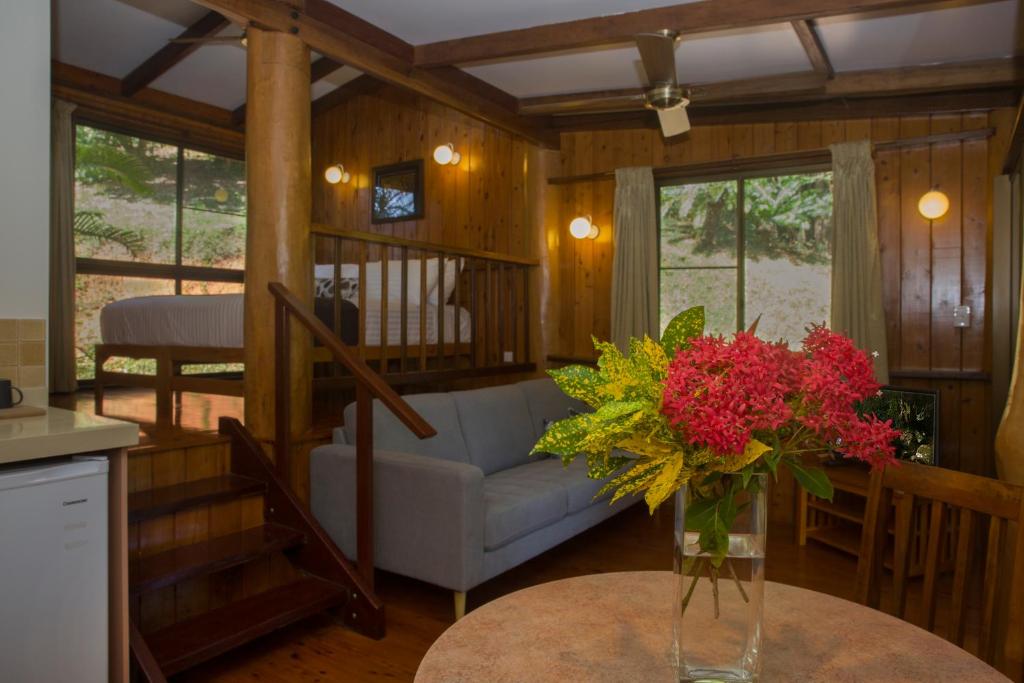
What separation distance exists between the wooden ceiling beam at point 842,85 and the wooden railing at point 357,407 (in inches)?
97.8

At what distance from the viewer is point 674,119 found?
397cm

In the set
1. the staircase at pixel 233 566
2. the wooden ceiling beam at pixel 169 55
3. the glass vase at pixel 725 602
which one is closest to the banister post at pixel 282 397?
the staircase at pixel 233 566

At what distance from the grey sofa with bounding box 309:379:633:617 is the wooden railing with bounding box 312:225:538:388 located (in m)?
0.62

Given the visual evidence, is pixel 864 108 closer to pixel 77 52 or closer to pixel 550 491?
pixel 550 491

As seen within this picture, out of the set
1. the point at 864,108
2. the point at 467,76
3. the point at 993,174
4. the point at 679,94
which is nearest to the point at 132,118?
the point at 467,76

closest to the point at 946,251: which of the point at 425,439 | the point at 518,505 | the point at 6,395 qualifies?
the point at 518,505

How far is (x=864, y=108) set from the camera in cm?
467

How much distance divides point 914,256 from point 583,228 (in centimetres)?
227

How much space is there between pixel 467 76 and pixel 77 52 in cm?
325

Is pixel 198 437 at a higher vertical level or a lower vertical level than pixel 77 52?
lower

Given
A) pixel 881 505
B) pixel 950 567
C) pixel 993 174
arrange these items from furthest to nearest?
pixel 993 174
pixel 950 567
pixel 881 505

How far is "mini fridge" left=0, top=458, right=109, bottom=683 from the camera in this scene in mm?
1696

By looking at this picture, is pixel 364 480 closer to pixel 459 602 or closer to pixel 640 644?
pixel 459 602

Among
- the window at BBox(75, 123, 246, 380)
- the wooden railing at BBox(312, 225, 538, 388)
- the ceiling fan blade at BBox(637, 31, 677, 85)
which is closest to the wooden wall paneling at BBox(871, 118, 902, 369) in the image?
the ceiling fan blade at BBox(637, 31, 677, 85)
